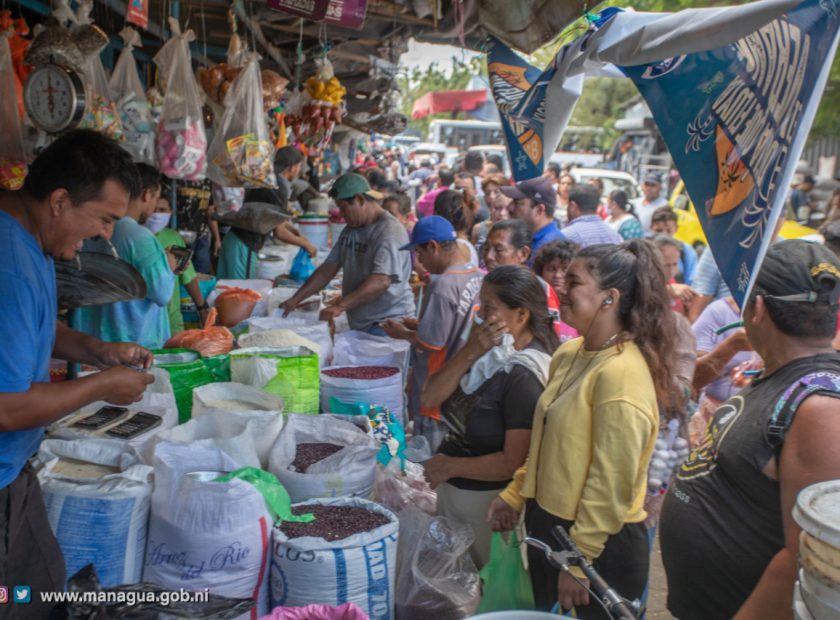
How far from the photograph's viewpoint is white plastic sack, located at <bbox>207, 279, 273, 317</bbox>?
5.02 meters

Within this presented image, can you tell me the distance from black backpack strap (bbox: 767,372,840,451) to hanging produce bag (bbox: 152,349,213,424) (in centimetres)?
240

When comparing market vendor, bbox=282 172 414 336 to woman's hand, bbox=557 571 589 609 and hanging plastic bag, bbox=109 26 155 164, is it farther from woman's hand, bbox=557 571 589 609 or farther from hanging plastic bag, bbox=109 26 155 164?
woman's hand, bbox=557 571 589 609

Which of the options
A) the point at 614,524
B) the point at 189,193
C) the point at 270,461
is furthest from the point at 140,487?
the point at 189,193

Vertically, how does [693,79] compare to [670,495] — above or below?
above

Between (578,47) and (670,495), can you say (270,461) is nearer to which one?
(670,495)

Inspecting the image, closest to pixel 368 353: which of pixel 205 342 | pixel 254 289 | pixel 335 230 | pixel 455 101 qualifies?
pixel 205 342

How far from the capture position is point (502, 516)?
2576 mm

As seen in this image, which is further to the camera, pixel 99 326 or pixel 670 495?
pixel 99 326

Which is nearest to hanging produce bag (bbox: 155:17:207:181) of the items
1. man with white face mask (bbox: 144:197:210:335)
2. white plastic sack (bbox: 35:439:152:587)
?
man with white face mask (bbox: 144:197:210:335)

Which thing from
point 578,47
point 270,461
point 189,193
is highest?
point 578,47

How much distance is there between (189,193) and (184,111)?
238 cm

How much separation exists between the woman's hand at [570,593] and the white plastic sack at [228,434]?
1.14 m

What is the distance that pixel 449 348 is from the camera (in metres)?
3.89

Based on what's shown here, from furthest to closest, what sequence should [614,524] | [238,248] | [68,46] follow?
[238,248] < [68,46] < [614,524]
